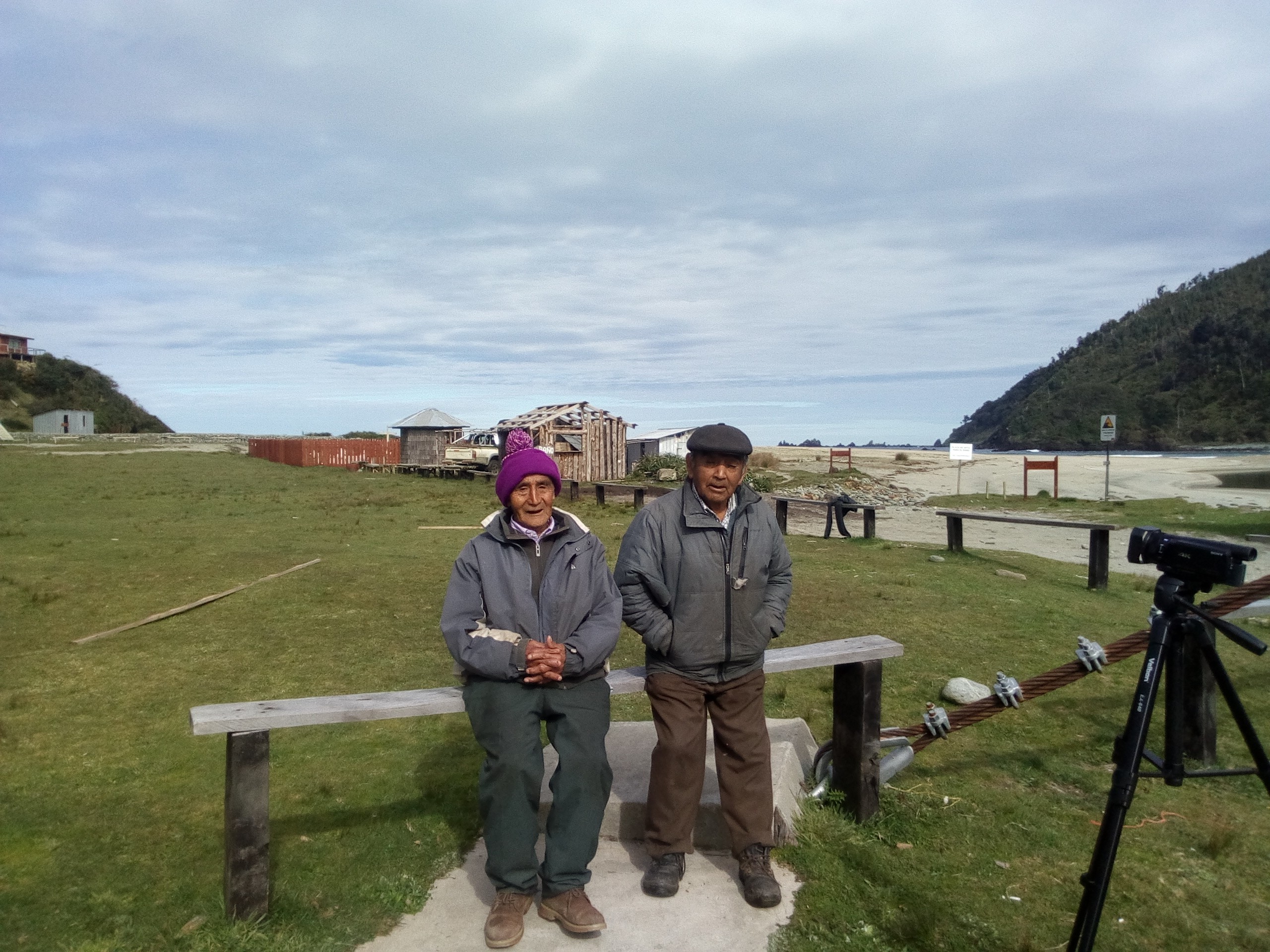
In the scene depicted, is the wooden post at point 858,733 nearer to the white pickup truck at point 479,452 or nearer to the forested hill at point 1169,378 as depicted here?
the white pickup truck at point 479,452

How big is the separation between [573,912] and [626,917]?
26 centimetres

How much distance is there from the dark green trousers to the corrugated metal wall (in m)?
39.6

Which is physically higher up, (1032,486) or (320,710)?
(320,710)

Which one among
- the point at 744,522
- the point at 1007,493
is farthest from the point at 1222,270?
the point at 744,522

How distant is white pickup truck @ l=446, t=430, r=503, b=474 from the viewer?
35.7 m

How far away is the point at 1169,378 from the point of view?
95.0 meters

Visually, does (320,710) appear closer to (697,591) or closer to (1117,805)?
(697,591)

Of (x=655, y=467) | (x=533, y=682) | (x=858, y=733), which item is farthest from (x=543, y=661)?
(x=655, y=467)

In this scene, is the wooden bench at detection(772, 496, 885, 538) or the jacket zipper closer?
the jacket zipper

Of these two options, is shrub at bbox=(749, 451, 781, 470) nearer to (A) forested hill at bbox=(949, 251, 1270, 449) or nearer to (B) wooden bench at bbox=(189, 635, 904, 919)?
(B) wooden bench at bbox=(189, 635, 904, 919)

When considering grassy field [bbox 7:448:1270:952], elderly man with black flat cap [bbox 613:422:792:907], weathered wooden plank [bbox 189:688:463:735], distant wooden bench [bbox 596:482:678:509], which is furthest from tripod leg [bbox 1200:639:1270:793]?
distant wooden bench [bbox 596:482:678:509]

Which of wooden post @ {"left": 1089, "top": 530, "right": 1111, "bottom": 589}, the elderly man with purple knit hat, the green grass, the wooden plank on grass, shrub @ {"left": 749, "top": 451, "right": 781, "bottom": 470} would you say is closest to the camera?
the elderly man with purple knit hat

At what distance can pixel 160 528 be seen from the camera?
14969 millimetres

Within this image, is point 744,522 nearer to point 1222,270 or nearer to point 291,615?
point 291,615
